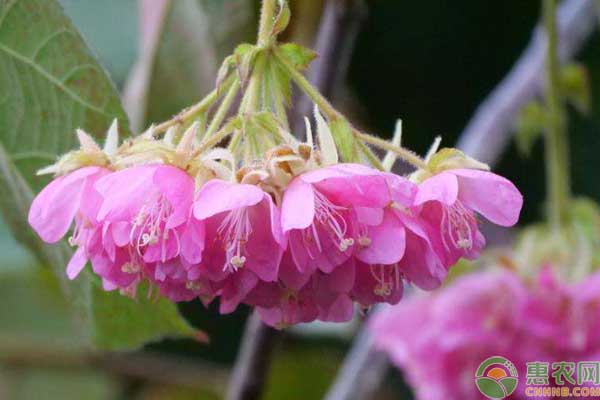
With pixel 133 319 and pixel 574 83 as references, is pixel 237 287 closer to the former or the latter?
pixel 133 319

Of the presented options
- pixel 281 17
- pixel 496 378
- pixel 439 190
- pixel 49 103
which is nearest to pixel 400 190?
pixel 439 190

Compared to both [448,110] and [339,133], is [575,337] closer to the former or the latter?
[339,133]

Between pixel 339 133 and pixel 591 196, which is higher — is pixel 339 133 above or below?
above

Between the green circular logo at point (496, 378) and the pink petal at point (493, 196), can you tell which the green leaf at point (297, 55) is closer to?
the pink petal at point (493, 196)

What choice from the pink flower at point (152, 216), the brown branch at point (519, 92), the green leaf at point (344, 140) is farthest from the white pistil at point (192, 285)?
the brown branch at point (519, 92)

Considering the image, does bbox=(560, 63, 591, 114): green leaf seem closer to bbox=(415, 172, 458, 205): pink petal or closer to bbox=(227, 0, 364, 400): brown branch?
bbox=(227, 0, 364, 400): brown branch

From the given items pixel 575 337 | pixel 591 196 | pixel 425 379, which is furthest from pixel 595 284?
pixel 591 196
